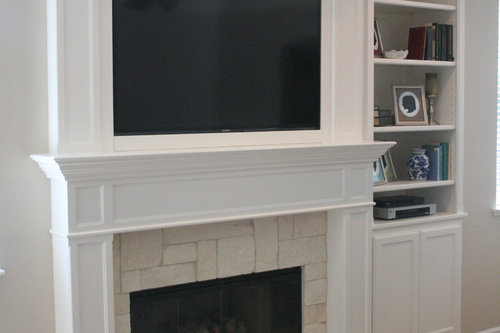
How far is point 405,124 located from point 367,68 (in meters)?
0.51

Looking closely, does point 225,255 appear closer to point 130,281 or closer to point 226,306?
point 226,306

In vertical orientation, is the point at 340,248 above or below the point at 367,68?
below

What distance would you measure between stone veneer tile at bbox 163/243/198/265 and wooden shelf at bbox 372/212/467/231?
3.63 ft

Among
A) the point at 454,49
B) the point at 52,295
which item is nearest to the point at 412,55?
the point at 454,49

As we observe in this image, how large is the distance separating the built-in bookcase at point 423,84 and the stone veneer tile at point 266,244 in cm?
88

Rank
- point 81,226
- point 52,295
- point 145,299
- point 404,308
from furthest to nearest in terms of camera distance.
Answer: point 404,308 → point 145,299 → point 52,295 → point 81,226

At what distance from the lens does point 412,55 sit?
4.23 meters

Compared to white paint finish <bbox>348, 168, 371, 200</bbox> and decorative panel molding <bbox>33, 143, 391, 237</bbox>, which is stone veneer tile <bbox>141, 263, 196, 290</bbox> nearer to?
decorative panel molding <bbox>33, 143, 391, 237</bbox>

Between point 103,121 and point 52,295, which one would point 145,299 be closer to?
point 52,295

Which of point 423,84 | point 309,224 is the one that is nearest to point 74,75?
point 309,224

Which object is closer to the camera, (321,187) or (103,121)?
(103,121)

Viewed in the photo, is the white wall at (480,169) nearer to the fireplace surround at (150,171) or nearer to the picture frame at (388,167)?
the picture frame at (388,167)

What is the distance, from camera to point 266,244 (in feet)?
11.7

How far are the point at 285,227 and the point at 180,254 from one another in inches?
24.1
